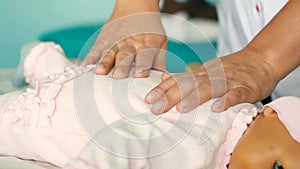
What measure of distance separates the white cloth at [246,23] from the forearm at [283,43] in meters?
0.22

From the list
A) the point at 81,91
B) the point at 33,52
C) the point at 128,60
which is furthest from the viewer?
the point at 33,52

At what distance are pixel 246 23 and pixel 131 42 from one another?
12.6 inches

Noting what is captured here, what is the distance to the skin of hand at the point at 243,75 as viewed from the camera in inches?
36.1

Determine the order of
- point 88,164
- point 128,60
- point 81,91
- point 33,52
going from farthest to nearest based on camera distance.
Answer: point 33,52, point 128,60, point 81,91, point 88,164

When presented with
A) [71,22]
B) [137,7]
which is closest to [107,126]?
[137,7]

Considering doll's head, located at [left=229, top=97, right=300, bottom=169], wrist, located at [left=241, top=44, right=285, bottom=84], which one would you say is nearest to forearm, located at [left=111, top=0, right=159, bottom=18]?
wrist, located at [left=241, top=44, right=285, bottom=84]

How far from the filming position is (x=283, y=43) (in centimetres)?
100

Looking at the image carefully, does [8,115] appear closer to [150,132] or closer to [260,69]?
[150,132]

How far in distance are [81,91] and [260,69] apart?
12.1 inches

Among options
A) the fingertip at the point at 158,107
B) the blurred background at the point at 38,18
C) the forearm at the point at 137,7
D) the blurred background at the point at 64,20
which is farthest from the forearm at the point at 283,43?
the blurred background at the point at 38,18

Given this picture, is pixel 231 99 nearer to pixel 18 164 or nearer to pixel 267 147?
pixel 267 147

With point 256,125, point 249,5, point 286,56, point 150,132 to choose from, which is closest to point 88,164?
point 150,132

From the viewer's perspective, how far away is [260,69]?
997mm

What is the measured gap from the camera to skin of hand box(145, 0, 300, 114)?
0.92 meters
